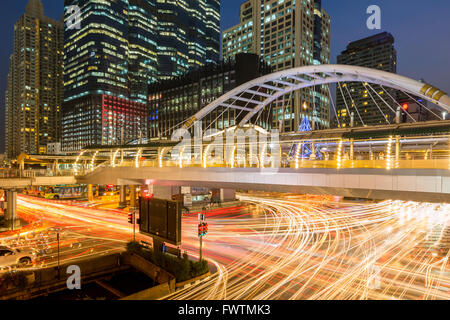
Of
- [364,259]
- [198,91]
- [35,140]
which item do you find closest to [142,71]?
[35,140]

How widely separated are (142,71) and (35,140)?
74.4 m

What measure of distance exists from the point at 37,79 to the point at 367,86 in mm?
190811

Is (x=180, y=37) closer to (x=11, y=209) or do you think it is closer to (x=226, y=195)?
(x=226, y=195)

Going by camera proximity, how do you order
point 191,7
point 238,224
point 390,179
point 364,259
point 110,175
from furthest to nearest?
point 191,7, point 238,224, point 110,175, point 364,259, point 390,179

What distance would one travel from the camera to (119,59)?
474ft

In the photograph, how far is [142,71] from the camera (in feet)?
538

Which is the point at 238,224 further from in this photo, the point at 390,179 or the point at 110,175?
the point at 390,179

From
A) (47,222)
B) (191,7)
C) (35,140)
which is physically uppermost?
(191,7)

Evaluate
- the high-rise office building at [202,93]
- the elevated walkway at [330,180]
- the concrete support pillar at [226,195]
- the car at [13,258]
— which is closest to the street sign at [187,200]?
the concrete support pillar at [226,195]

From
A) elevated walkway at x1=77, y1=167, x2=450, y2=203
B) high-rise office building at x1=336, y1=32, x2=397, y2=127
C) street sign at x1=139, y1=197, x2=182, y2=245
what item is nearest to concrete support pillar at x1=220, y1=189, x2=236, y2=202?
elevated walkway at x1=77, y1=167, x2=450, y2=203

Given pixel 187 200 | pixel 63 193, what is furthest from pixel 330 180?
pixel 63 193

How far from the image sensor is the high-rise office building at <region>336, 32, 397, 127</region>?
143 meters

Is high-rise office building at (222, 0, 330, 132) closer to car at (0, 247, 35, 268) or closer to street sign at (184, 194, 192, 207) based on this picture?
street sign at (184, 194, 192, 207)

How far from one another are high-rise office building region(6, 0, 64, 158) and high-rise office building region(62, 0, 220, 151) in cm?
2306
